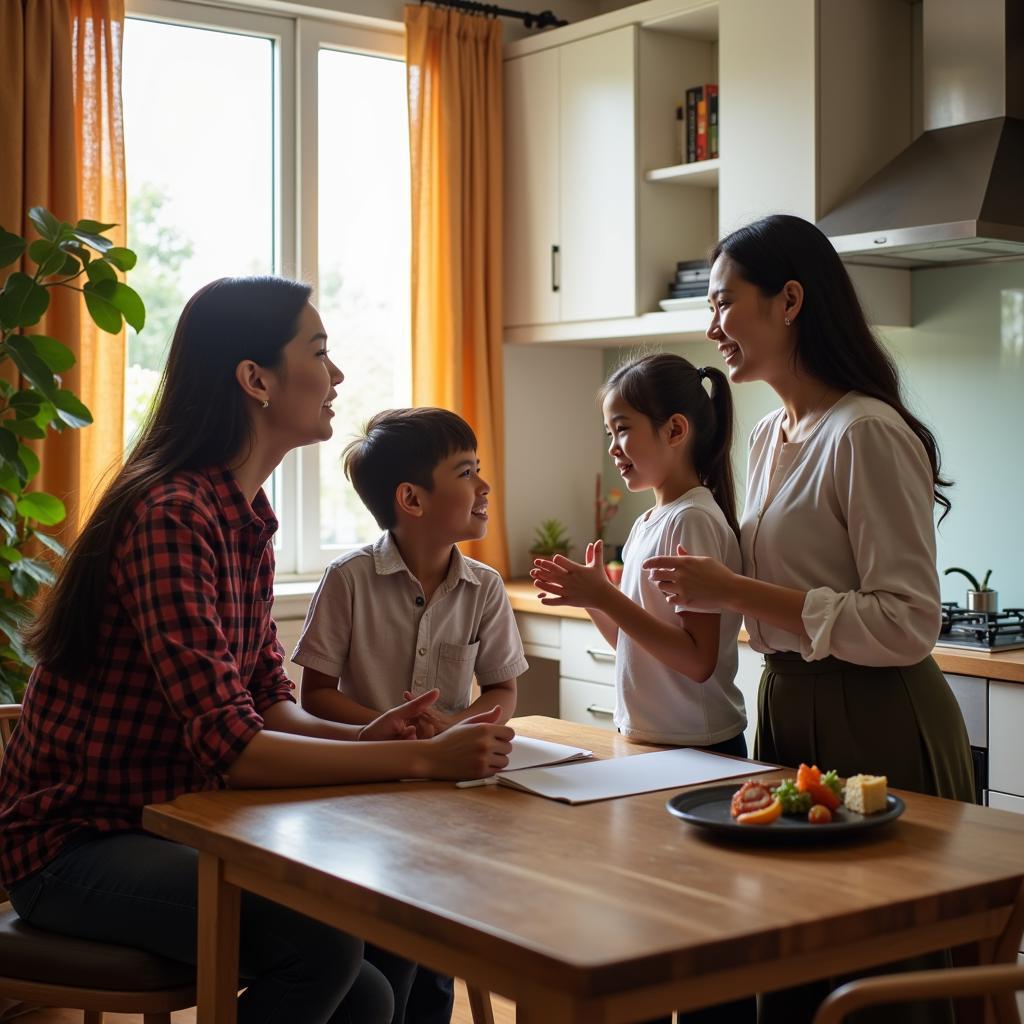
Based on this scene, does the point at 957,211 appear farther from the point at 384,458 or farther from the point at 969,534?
the point at 384,458

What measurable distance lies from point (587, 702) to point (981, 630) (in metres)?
1.20

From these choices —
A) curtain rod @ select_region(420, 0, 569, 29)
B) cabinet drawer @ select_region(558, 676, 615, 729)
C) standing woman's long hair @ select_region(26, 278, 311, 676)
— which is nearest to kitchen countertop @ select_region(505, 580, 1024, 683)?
standing woman's long hair @ select_region(26, 278, 311, 676)

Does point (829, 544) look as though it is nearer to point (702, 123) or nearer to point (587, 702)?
point (587, 702)

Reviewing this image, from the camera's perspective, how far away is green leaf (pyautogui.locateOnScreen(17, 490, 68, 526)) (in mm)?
3137

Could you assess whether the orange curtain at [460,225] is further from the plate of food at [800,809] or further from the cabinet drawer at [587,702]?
the plate of food at [800,809]

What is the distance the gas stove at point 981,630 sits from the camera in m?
2.96

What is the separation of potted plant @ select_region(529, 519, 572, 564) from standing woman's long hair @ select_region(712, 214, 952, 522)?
2386 millimetres

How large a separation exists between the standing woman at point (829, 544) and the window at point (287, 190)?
2.27m

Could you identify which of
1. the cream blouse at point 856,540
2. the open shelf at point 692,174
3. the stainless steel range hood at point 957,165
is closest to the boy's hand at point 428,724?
the cream blouse at point 856,540

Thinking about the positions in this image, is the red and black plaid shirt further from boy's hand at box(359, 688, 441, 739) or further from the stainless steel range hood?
the stainless steel range hood

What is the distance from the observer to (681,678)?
2100mm

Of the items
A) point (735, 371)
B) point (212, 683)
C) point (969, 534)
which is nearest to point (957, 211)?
point (969, 534)

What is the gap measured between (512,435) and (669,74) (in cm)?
123

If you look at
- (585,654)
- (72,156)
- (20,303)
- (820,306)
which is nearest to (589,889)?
(820,306)
